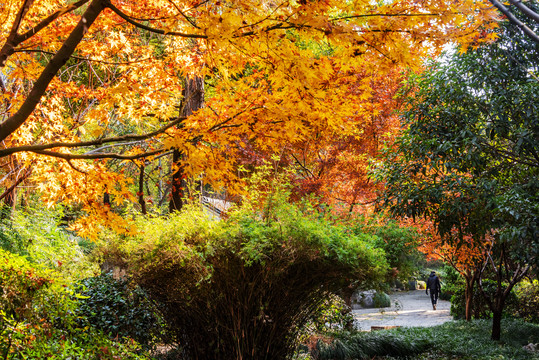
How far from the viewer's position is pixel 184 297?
225 inches

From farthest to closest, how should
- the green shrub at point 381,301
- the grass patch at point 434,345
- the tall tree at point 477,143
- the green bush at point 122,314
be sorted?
the green shrub at point 381,301 < the grass patch at point 434,345 < the green bush at point 122,314 < the tall tree at point 477,143

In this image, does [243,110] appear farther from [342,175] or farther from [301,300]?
[342,175]

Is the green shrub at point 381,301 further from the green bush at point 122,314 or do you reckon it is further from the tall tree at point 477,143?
the green bush at point 122,314

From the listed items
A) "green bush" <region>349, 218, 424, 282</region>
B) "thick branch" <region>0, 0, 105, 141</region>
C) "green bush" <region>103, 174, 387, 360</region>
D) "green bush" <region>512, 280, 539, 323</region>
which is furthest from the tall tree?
"green bush" <region>512, 280, 539, 323</region>

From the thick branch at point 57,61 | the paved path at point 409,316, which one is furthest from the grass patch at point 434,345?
the thick branch at point 57,61

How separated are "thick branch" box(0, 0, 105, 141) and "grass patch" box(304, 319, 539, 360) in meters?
5.98

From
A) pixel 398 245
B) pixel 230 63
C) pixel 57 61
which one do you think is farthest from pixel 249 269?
pixel 57 61

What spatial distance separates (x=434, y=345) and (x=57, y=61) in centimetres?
934

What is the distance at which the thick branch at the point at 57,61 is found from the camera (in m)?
3.27

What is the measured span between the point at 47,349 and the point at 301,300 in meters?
2.95

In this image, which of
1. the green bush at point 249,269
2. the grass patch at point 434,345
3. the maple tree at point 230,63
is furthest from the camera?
the grass patch at point 434,345

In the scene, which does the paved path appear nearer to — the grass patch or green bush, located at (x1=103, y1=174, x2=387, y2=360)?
the grass patch

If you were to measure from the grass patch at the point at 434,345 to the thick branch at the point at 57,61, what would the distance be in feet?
19.6

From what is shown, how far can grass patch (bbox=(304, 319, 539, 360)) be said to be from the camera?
806 cm
